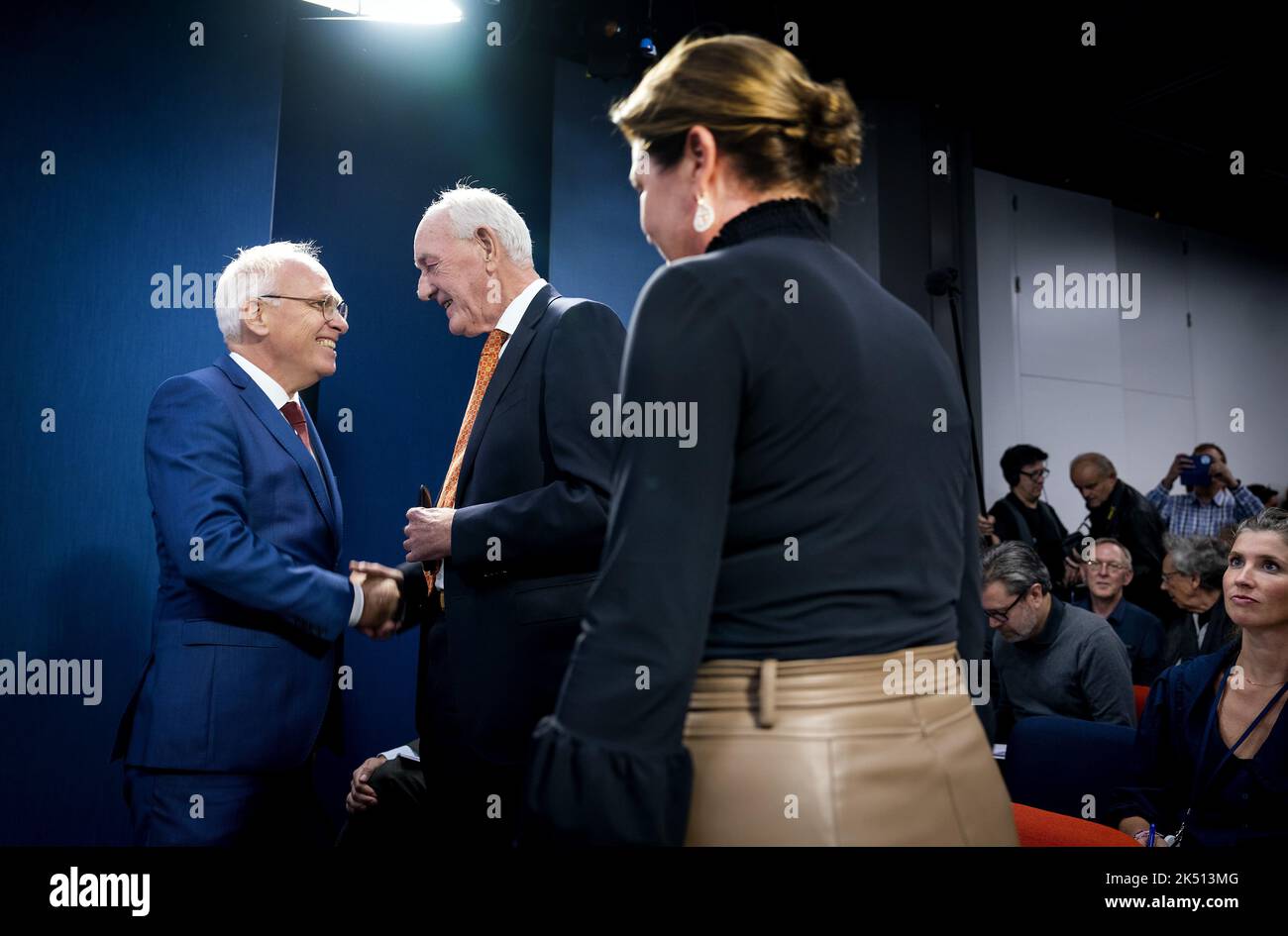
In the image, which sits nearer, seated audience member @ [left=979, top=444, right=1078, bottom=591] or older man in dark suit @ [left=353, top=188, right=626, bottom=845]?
older man in dark suit @ [left=353, top=188, right=626, bottom=845]

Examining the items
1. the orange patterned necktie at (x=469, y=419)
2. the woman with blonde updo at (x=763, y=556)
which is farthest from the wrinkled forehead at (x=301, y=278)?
the woman with blonde updo at (x=763, y=556)

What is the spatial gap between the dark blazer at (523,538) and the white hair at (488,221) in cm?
32

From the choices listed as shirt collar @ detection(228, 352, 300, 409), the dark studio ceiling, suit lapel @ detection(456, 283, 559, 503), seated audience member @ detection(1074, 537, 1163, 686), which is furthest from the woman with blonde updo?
seated audience member @ detection(1074, 537, 1163, 686)

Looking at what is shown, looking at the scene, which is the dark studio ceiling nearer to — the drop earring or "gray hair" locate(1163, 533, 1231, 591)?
"gray hair" locate(1163, 533, 1231, 591)

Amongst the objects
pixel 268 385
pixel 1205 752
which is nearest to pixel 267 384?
pixel 268 385

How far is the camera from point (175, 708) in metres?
1.75

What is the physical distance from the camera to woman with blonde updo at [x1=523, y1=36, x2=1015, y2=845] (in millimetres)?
764

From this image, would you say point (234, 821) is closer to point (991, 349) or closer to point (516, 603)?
point (516, 603)

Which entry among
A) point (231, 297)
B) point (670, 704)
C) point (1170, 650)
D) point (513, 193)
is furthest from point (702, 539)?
point (1170, 650)

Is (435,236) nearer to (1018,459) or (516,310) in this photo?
(516,310)

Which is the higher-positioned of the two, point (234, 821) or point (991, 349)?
point (991, 349)

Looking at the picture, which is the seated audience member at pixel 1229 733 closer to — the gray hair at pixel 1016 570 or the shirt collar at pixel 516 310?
the gray hair at pixel 1016 570

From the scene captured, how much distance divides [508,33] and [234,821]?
9.86 feet

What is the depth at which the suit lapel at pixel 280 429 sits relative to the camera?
1.94 m
